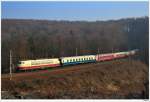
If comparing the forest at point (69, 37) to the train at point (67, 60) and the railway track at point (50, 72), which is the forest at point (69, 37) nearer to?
the train at point (67, 60)

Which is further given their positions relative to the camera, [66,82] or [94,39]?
[94,39]

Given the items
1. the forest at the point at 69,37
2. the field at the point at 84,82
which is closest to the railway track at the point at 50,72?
the field at the point at 84,82

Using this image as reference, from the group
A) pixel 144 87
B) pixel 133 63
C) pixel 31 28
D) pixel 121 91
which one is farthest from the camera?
pixel 133 63

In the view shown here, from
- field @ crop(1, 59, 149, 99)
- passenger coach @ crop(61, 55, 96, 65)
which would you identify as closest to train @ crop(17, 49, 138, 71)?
passenger coach @ crop(61, 55, 96, 65)

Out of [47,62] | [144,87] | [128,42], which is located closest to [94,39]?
[128,42]

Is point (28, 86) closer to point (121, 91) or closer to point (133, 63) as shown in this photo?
point (121, 91)

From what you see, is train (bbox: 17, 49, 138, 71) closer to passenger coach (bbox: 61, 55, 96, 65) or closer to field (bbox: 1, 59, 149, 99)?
passenger coach (bbox: 61, 55, 96, 65)
